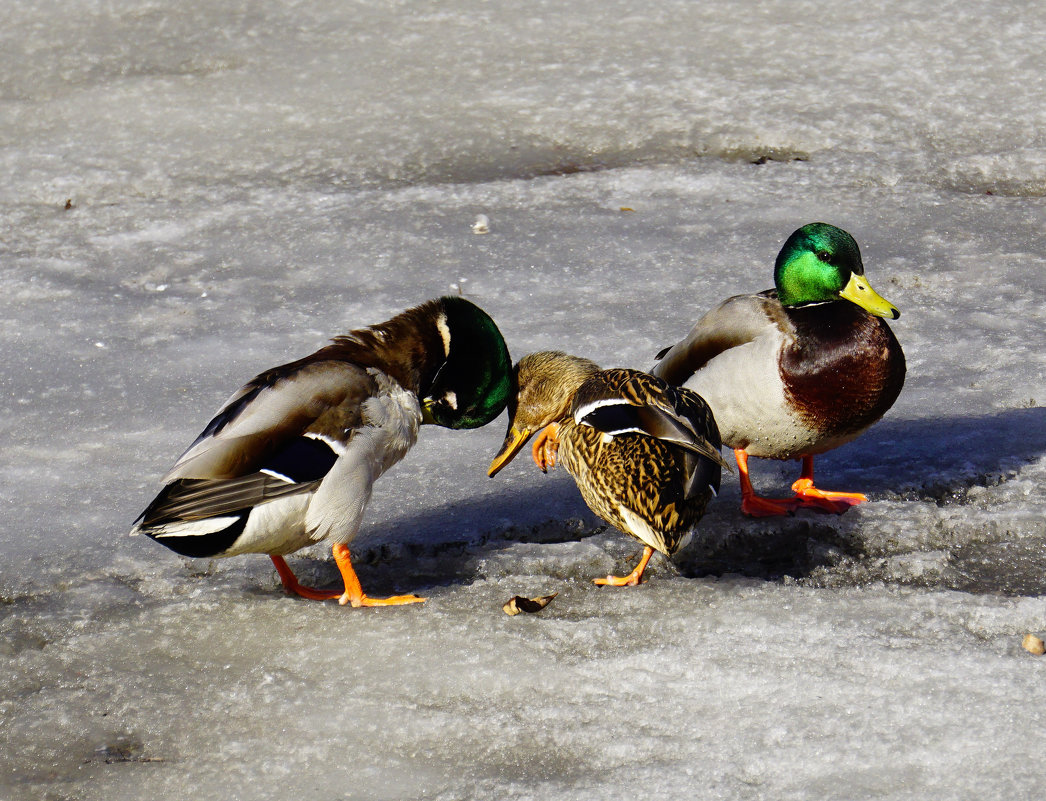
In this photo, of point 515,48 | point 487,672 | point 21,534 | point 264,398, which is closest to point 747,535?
point 487,672

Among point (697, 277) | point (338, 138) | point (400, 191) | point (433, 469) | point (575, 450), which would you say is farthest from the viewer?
point (338, 138)

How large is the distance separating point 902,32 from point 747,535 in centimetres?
485

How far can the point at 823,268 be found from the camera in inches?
148

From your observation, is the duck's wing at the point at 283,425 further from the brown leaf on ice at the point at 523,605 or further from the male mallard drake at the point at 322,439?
the brown leaf on ice at the point at 523,605

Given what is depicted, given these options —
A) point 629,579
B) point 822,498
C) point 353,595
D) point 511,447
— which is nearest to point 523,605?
point 629,579

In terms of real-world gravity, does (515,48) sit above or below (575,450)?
above

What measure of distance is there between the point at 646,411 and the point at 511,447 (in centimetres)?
72

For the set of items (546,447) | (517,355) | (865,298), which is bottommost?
(546,447)

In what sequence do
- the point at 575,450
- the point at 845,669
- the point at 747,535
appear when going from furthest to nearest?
1. the point at 747,535
2. the point at 575,450
3. the point at 845,669

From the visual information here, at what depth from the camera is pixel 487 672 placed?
2.83 metres

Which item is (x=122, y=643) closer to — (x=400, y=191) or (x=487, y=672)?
(x=487, y=672)

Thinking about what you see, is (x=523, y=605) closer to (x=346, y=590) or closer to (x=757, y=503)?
(x=346, y=590)

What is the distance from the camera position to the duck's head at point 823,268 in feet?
12.3

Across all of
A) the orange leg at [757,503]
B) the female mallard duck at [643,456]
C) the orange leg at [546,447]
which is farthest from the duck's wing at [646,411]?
the orange leg at [757,503]
